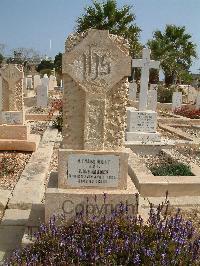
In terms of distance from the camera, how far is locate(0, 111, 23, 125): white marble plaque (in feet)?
27.5

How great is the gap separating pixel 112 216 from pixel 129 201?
0.30m

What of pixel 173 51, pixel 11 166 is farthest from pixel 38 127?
pixel 173 51

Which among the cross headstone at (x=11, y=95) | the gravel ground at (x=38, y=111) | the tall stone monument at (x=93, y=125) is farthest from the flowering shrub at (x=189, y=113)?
the tall stone monument at (x=93, y=125)

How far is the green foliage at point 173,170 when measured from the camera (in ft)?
21.0

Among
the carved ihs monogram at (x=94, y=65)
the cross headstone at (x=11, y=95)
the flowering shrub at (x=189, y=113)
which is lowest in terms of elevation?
the flowering shrub at (x=189, y=113)

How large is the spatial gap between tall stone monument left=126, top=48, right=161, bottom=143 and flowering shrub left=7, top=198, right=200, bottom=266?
5.88 metres

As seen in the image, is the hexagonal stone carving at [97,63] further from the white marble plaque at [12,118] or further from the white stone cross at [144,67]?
the white stone cross at [144,67]

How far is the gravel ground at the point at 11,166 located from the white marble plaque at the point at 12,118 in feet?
2.36

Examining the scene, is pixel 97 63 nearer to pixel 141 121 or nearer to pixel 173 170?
pixel 173 170

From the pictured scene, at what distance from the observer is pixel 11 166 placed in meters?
6.91

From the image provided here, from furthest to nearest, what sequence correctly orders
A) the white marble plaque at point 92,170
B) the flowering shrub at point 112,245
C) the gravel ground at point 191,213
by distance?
the gravel ground at point 191,213, the white marble plaque at point 92,170, the flowering shrub at point 112,245

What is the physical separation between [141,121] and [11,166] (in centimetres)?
392

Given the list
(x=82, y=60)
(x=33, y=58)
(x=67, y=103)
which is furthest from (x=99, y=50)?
(x=33, y=58)

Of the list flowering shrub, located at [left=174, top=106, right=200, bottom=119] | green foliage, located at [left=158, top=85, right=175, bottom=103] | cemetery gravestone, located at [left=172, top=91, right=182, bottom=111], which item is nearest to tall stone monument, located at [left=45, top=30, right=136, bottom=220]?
flowering shrub, located at [left=174, top=106, right=200, bottom=119]
